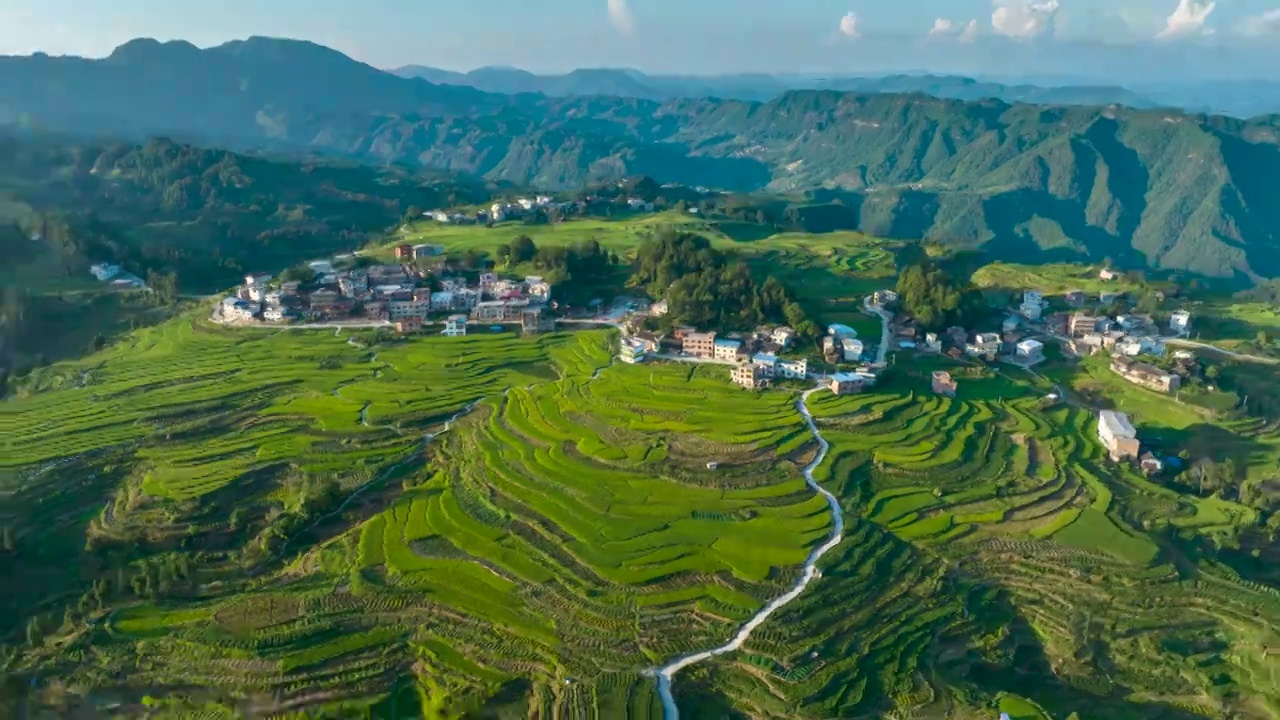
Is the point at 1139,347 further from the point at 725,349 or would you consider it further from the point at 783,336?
the point at 725,349

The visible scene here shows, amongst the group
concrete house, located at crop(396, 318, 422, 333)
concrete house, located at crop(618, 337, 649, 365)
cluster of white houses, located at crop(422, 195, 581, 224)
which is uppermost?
cluster of white houses, located at crop(422, 195, 581, 224)

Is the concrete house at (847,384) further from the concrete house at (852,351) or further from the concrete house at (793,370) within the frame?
the concrete house at (852,351)

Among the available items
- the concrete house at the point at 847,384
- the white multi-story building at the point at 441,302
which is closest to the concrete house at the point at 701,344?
the concrete house at the point at 847,384

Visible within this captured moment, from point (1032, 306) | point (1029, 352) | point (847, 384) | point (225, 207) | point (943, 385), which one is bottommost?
point (1029, 352)

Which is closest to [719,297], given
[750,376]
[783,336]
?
[783,336]

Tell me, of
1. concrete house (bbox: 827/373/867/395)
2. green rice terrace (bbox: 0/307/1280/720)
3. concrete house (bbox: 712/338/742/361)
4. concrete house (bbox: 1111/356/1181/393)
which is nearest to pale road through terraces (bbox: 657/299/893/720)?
green rice terrace (bbox: 0/307/1280/720)

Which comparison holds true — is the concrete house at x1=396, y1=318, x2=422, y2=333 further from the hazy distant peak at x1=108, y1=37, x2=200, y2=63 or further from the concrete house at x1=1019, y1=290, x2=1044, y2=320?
the hazy distant peak at x1=108, y1=37, x2=200, y2=63
